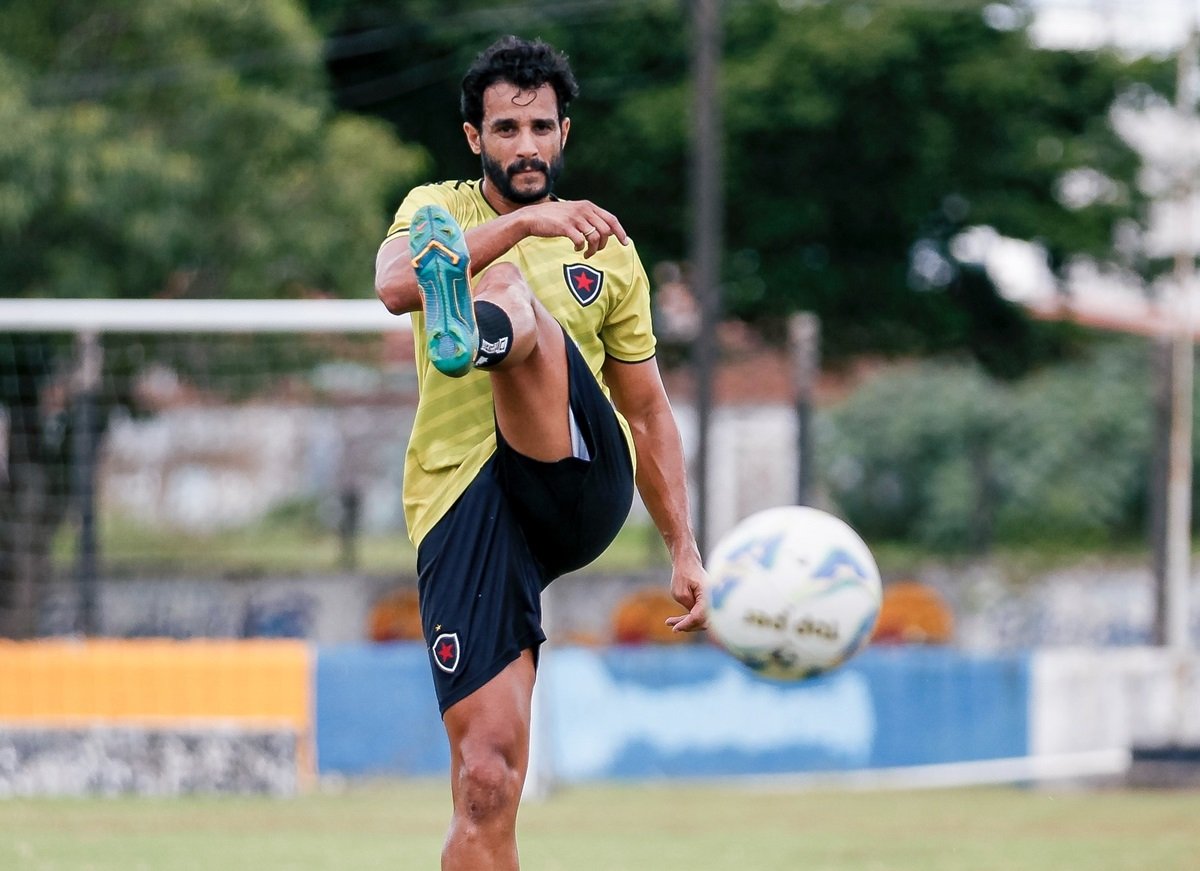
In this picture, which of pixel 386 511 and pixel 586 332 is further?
pixel 386 511

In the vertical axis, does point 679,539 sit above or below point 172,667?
above

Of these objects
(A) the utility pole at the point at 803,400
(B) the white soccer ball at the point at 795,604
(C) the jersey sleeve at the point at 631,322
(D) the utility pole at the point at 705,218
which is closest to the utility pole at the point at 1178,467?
(A) the utility pole at the point at 803,400

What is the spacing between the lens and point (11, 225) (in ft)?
59.2

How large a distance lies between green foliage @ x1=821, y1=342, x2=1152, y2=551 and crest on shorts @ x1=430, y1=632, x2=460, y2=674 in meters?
29.9

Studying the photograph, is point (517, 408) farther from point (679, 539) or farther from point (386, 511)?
point (386, 511)

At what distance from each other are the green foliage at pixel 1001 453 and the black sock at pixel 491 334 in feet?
99.3

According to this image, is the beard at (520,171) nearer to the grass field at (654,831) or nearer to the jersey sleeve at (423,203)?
the jersey sleeve at (423,203)

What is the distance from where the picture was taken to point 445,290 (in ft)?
14.7

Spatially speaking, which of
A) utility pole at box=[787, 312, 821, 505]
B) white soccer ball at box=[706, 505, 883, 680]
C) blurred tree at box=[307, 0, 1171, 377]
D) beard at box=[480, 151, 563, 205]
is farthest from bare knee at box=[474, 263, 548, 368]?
blurred tree at box=[307, 0, 1171, 377]

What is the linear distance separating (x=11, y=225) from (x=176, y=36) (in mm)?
2821

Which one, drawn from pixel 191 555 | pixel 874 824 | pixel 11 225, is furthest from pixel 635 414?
pixel 191 555

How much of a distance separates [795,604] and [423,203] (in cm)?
191

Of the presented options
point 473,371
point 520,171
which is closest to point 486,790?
point 473,371

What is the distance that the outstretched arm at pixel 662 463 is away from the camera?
5.49 meters
